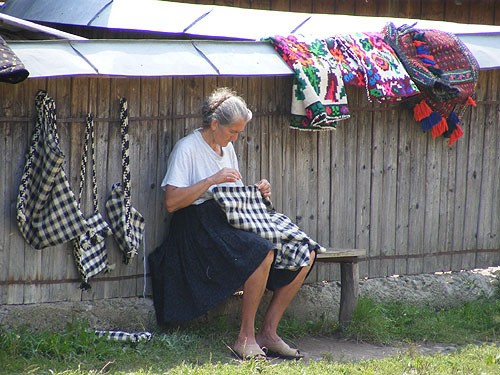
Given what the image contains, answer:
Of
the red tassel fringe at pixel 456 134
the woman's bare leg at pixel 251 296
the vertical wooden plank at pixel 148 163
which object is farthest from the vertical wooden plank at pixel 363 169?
the vertical wooden plank at pixel 148 163

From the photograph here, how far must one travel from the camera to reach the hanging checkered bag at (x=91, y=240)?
17.3 feet

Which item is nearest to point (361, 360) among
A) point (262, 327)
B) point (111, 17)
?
point (262, 327)

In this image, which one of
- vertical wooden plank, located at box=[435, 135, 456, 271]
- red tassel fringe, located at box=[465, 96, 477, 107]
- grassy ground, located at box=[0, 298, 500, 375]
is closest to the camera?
grassy ground, located at box=[0, 298, 500, 375]

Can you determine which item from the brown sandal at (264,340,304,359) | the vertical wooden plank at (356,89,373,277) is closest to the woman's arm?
the brown sandal at (264,340,304,359)

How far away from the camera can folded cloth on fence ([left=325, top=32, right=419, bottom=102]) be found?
5965mm

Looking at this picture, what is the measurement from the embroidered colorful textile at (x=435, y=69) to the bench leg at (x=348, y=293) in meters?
1.46

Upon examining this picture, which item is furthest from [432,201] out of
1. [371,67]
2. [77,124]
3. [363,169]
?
[77,124]

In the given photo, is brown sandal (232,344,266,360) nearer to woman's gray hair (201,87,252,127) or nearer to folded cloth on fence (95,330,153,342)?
folded cloth on fence (95,330,153,342)

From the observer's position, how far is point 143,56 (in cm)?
511

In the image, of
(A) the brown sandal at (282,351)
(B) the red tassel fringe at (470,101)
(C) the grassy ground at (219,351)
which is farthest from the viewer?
(B) the red tassel fringe at (470,101)

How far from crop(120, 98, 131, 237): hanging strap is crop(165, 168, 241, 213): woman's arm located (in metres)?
0.31

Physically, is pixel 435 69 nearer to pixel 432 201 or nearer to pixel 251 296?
pixel 432 201

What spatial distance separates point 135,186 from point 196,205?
0.46 metres

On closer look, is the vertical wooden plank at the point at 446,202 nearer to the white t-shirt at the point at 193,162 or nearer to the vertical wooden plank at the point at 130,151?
the white t-shirt at the point at 193,162
